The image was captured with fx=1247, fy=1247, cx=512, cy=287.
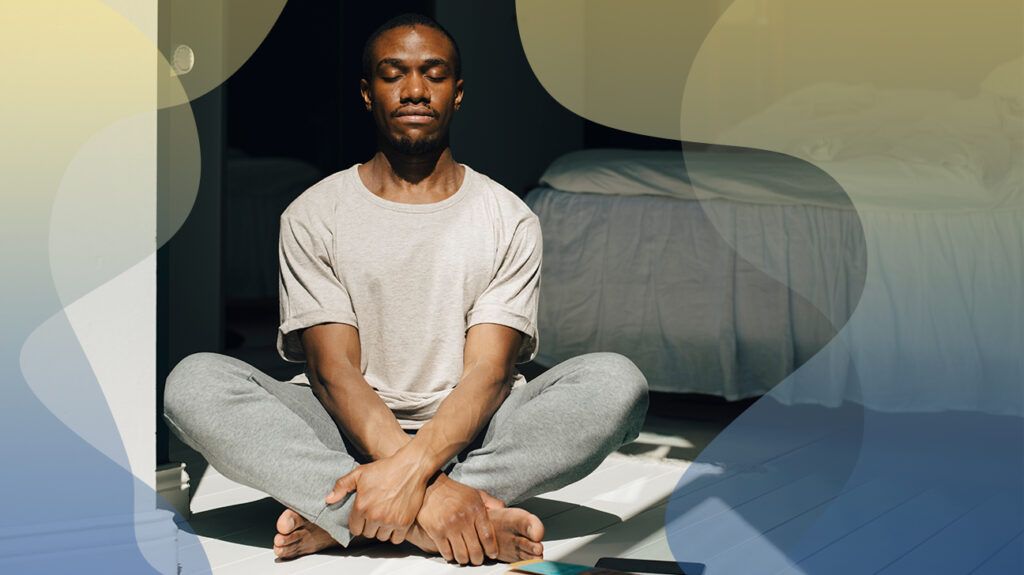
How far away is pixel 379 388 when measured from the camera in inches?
82.5

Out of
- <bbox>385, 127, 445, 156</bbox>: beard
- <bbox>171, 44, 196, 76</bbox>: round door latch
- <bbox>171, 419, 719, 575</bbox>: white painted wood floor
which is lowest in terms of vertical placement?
<bbox>171, 419, 719, 575</bbox>: white painted wood floor

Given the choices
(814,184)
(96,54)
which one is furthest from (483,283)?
(814,184)

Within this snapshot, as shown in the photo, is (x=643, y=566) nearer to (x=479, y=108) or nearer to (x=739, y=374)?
(x=739, y=374)

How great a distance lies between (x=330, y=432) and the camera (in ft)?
6.89

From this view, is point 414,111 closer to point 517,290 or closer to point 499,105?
point 517,290

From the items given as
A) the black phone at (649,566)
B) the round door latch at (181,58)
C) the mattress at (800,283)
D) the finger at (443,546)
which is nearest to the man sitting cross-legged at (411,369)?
the finger at (443,546)

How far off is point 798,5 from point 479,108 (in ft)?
4.15

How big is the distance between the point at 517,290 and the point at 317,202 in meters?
0.37

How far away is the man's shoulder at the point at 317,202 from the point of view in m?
2.10

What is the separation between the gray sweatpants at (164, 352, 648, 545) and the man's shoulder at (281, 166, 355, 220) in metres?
0.27

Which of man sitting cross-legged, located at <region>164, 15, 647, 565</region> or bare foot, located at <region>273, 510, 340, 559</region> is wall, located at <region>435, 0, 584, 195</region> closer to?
man sitting cross-legged, located at <region>164, 15, 647, 565</region>

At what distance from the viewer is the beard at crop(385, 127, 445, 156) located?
210 cm
